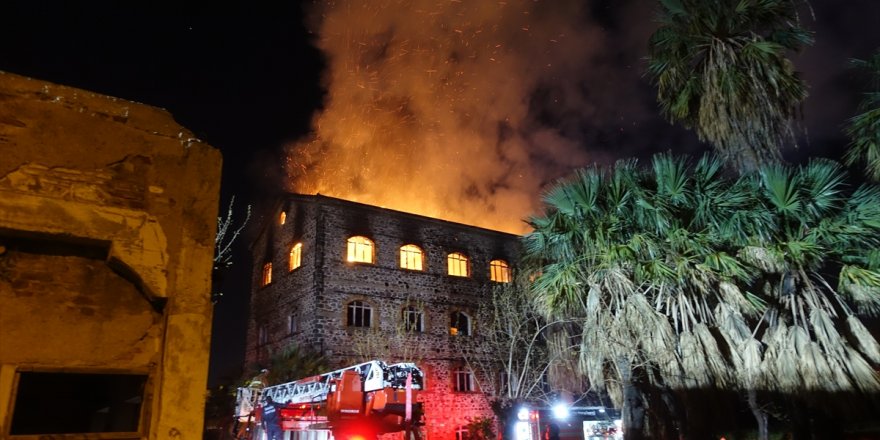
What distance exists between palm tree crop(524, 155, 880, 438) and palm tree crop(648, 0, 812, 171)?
960mm

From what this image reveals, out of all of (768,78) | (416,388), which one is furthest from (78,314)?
(768,78)

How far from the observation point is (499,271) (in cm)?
2675

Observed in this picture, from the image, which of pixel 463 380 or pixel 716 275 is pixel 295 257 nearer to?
pixel 463 380

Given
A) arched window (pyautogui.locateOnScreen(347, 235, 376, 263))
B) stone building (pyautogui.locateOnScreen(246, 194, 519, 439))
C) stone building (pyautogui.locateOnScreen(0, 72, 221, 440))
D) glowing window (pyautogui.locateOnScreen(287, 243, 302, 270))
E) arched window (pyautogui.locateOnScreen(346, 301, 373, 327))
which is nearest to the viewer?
stone building (pyautogui.locateOnScreen(0, 72, 221, 440))

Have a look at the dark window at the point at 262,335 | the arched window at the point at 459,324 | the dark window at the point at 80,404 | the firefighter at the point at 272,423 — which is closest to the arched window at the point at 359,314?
the arched window at the point at 459,324

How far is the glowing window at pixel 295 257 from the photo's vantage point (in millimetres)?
23797

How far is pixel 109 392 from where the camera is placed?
5.38 metres

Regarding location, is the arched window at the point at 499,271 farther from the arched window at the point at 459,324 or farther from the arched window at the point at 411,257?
the arched window at the point at 411,257

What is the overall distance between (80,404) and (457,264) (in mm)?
20627

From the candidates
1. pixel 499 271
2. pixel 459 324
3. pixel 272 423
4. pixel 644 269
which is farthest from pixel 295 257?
pixel 644 269

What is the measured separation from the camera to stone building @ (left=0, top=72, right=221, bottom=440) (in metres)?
4.82

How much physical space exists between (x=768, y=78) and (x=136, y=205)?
14.5 meters


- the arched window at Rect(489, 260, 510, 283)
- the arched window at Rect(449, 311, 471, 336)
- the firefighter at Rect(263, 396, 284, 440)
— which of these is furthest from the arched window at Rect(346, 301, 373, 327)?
the firefighter at Rect(263, 396, 284, 440)

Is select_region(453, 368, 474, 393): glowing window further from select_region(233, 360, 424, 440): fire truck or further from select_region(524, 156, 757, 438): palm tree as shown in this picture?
select_region(233, 360, 424, 440): fire truck
